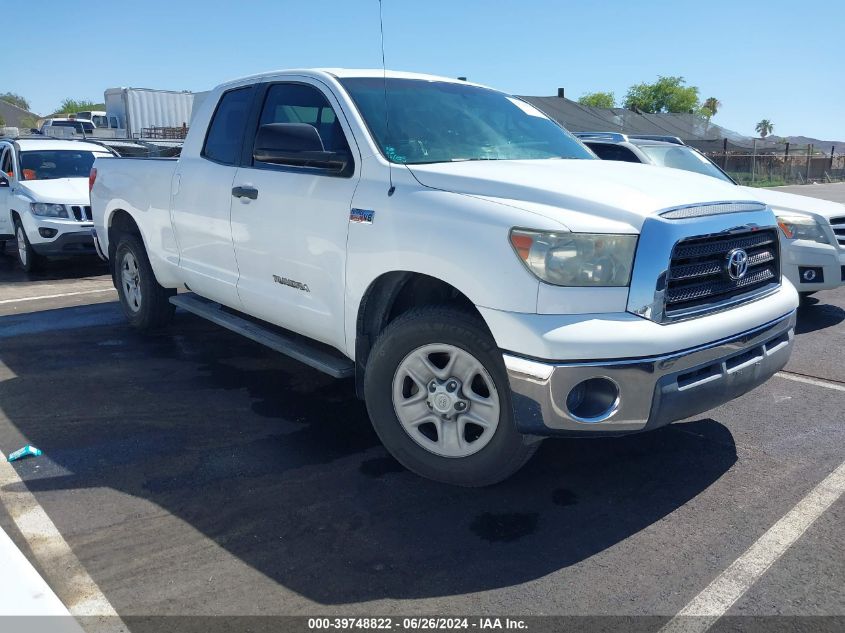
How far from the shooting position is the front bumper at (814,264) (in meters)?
6.74

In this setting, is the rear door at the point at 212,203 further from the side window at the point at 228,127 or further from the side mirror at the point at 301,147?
the side mirror at the point at 301,147

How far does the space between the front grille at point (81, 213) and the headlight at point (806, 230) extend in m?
8.43

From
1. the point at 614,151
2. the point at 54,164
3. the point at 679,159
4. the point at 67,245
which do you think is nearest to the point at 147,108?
the point at 54,164

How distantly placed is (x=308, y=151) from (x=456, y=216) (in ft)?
3.47

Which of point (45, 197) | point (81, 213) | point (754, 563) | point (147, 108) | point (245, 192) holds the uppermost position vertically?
point (147, 108)

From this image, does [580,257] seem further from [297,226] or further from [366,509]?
[297,226]

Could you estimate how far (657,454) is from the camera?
4043 mm

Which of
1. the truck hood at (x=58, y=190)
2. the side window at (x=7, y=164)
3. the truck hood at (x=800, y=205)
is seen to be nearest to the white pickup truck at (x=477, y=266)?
the truck hood at (x=800, y=205)

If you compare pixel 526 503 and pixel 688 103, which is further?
pixel 688 103

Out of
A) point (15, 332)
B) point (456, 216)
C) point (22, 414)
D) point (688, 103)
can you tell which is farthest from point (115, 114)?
point (688, 103)

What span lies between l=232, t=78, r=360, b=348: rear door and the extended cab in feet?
20.0

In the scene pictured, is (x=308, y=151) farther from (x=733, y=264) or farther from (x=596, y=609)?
(x=596, y=609)

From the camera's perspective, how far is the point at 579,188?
3.37m

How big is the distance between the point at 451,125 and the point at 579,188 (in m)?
1.21
